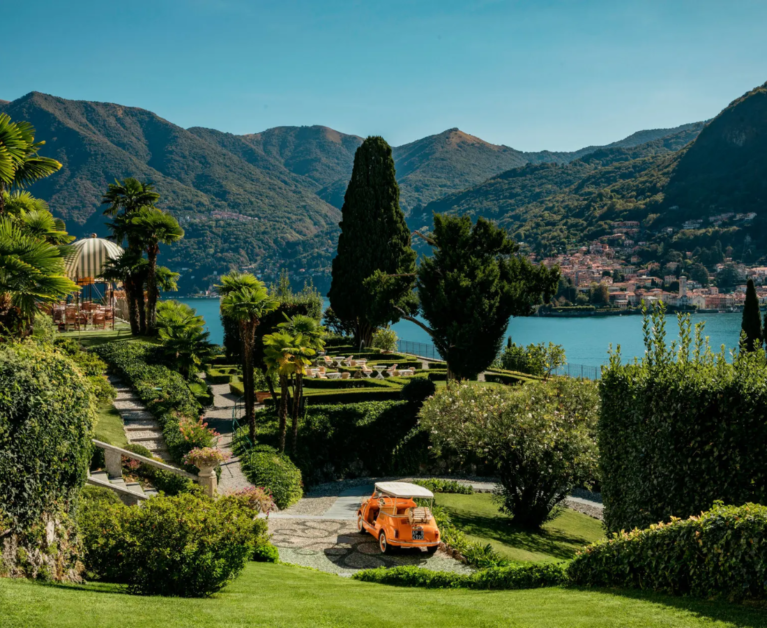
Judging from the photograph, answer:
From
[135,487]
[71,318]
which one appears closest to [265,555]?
[135,487]

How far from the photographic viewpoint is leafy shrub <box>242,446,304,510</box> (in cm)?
1686

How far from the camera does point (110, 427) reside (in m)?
17.0

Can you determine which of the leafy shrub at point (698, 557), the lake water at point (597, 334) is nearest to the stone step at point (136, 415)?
the leafy shrub at point (698, 557)

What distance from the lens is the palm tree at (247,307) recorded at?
746 inches

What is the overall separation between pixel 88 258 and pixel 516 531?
24.1 metres

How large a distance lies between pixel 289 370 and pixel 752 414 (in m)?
13.3

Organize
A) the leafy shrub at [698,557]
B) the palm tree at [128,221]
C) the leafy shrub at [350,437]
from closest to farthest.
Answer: the leafy shrub at [698,557] → the leafy shrub at [350,437] → the palm tree at [128,221]

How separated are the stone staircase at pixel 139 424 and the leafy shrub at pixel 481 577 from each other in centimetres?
812

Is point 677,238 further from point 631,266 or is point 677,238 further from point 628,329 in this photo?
point 628,329

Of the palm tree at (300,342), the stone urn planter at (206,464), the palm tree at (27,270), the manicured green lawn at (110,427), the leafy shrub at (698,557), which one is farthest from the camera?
the palm tree at (300,342)

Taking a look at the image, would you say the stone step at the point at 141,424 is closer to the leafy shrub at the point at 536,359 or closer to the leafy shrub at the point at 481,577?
the leafy shrub at the point at 481,577

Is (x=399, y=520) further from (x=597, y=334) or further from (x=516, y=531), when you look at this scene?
(x=597, y=334)

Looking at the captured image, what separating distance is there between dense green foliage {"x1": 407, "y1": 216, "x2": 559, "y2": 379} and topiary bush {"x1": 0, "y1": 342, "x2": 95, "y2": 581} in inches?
744

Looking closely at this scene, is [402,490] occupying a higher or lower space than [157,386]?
lower
